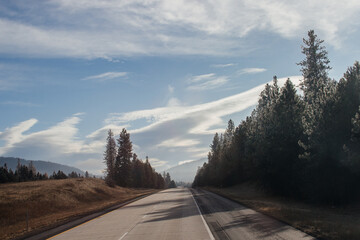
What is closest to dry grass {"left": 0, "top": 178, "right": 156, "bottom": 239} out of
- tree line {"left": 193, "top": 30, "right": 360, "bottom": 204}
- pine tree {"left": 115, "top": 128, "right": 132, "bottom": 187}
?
tree line {"left": 193, "top": 30, "right": 360, "bottom": 204}

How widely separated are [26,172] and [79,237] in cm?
10941

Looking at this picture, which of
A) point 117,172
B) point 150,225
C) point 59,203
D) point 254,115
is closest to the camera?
point 150,225

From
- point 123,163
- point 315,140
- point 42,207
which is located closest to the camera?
point 315,140

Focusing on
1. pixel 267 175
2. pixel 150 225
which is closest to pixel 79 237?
pixel 150 225

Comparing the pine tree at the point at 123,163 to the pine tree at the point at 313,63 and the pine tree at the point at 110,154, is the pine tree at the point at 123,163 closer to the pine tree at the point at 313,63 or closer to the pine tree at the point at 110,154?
the pine tree at the point at 110,154

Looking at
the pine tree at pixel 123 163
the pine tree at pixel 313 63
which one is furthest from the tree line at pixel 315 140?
the pine tree at pixel 123 163

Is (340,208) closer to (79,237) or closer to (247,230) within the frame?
(247,230)

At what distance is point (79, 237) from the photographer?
48.2 feet

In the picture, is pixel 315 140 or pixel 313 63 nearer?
pixel 315 140

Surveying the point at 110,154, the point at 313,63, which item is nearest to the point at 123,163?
the point at 110,154

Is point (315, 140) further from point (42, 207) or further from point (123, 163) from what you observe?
point (123, 163)

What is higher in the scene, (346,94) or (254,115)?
(254,115)

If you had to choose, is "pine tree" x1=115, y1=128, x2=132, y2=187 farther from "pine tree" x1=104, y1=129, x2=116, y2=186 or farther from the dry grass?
the dry grass

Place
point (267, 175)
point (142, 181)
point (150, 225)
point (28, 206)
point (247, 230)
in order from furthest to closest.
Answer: point (142, 181)
point (267, 175)
point (28, 206)
point (150, 225)
point (247, 230)
